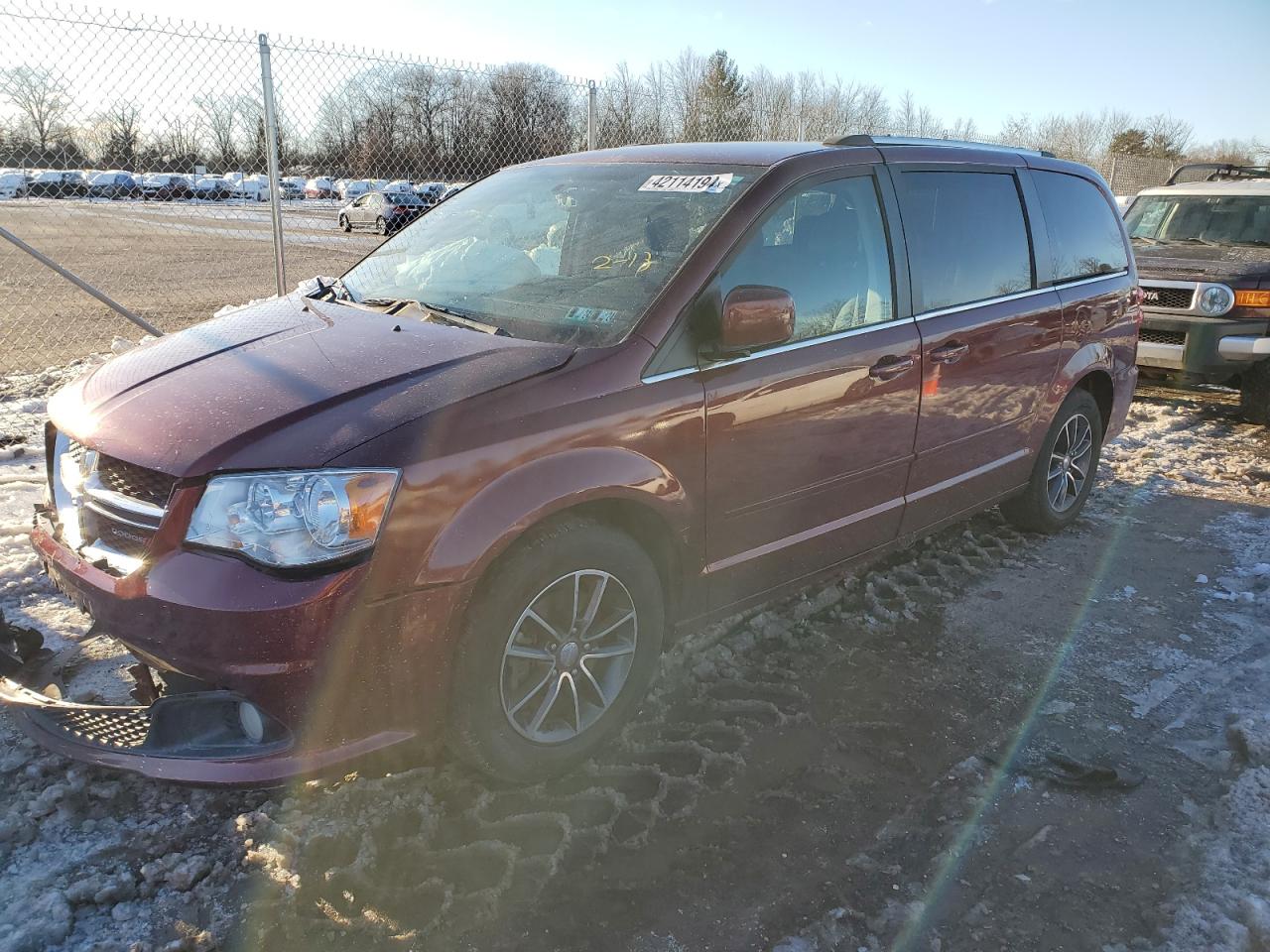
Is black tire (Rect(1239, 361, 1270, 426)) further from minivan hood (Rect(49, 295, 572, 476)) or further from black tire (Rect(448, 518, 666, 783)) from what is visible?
minivan hood (Rect(49, 295, 572, 476))

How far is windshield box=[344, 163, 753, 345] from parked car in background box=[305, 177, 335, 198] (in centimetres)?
581

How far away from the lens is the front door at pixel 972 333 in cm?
386

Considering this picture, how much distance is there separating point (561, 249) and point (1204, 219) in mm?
8339

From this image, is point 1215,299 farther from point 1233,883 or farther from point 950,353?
point 1233,883

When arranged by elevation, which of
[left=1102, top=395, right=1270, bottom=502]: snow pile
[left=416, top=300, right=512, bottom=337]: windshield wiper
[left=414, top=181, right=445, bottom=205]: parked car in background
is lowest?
[left=1102, top=395, right=1270, bottom=502]: snow pile

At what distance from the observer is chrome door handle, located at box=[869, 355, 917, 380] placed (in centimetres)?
355

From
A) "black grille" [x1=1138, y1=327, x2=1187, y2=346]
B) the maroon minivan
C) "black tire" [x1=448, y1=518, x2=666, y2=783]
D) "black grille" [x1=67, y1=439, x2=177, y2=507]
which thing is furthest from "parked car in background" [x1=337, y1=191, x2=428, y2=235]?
"black tire" [x1=448, y1=518, x2=666, y2=783]

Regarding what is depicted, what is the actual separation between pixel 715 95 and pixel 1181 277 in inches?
291

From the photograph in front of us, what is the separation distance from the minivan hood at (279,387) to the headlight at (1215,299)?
7235 mm

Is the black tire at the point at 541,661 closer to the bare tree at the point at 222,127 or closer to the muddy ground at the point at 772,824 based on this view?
the muddy ground at the point at 772,824

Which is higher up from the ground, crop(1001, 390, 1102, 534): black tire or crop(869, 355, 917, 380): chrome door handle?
crop(869, 355, 917, 380): chrome door handle

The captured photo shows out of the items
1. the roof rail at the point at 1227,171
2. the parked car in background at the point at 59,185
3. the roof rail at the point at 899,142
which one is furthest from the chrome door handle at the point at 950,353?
the roof rail at the point at 1227,171

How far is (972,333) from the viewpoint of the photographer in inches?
158

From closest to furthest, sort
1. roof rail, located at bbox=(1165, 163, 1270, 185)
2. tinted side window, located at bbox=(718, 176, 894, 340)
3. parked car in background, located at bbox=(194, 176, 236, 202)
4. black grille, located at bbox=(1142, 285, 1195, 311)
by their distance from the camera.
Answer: tinted side window, located at bbox=(718, 176, 894, 340) < parked car in background, located at bbox=(194, 176, 236, 202) < black grille, located at bbox=(1142, 285, 1195, 311) < roof rail, located at bbox=(1165, 163, 1270, 185)
